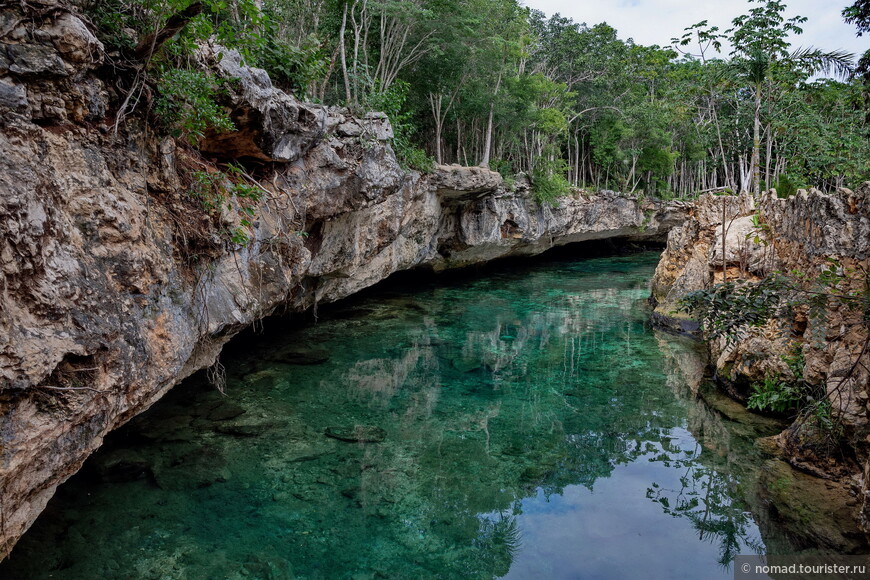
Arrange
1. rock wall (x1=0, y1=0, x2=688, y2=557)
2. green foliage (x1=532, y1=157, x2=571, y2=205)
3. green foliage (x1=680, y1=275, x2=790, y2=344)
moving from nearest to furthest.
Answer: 1. rock wall (x1=0, y1=0, x2=688, y2=557)
2. green foliage (x1=680, y1=275, x2=790, y2=344)
3. green foliage (x1=532, y1=157, x2=571, y2=205)

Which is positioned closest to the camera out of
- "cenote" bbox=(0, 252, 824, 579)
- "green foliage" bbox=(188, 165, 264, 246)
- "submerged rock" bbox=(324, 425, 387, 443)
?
"cenote" bbox=(0, 252, 824, 579)

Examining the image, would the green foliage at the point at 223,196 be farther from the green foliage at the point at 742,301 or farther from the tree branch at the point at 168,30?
the green foliage at the point at 742,301

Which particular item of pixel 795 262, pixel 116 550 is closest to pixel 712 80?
pixel 795 262

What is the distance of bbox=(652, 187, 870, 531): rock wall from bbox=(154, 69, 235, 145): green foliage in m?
6.34

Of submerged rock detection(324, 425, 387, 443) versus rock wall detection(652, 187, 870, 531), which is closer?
rock wall detection(652, 187, 870, 531)

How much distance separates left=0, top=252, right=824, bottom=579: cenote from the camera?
561cm

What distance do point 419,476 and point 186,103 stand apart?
5287 mm

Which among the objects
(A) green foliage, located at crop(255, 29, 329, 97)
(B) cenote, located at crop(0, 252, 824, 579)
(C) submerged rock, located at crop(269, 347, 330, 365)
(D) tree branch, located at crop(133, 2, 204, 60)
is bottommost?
(B) cenote, located at crop(0, 252, 824, 579)

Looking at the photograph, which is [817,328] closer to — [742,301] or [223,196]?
[742,301]

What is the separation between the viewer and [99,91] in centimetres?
530

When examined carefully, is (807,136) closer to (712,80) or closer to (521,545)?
(712,80)

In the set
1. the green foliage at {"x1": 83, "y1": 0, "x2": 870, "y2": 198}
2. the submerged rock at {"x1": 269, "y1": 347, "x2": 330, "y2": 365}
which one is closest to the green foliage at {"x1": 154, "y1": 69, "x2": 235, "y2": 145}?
the green foliage at {"x1": 83, "y1": 0, "x2": 870, "y2": 198}

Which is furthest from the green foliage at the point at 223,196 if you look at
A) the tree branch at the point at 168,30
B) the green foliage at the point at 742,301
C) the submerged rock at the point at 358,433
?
the green foliage at the point at 742,301

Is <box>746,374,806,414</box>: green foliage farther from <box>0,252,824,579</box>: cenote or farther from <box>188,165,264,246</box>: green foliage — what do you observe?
<box>188,165,264,246</box>: green foliage
